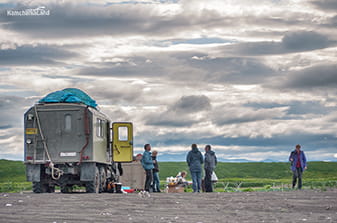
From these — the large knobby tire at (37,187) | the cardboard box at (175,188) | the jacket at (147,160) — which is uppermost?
the jacket at (147,160)

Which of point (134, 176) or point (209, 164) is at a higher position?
point (209, 164)

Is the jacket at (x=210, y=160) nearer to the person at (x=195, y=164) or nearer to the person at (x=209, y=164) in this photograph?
the person at (x=209, y=164)

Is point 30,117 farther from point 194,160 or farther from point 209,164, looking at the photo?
point 209,164

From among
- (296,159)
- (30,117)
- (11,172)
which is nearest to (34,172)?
(30,117)

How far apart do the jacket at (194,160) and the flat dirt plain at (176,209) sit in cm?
575

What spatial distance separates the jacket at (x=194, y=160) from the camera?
26.8 metres

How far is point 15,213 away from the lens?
15.3 metres

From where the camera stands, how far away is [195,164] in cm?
2675

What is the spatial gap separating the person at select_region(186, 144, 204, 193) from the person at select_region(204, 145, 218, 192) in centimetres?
41

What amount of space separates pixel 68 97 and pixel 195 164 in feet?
20.5

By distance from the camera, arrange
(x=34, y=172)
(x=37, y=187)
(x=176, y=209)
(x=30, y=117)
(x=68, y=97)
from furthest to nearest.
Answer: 1. (x=68, y=97)
2. (x=37, y=187)
3. (x=34, y=172)
4. (x=30, y=117)
5. (x=176, y=209)

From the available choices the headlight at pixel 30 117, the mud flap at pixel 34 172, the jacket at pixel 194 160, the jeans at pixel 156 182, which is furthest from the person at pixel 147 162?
the headlight at pixel 30 117

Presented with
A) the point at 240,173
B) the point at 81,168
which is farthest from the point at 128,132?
the point at 240,173

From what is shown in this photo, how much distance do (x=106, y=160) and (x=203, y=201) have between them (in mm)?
10225
